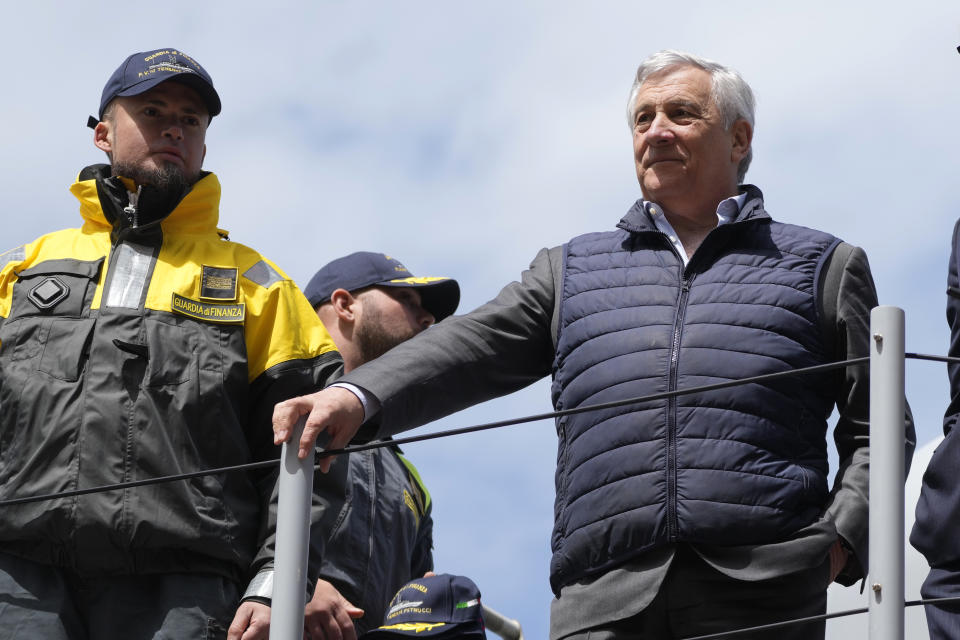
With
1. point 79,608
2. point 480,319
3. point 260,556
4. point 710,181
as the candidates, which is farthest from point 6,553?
point 710,181

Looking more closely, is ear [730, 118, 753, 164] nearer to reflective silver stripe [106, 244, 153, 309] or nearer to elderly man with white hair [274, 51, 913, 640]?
elderly man with white hair [274, 51, 913, 640]

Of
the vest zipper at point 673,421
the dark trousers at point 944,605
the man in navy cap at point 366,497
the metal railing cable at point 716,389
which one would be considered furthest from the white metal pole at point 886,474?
the man in navy cap at point 366,497

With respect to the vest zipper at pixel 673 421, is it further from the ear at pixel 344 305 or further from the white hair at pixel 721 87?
the ear at pixel 344 305

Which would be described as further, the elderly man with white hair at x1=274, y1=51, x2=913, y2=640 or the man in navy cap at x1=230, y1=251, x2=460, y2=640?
the man in navy cap at x1=230, y1=251, x2=460, y2=640

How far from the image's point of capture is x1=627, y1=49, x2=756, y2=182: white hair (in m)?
3.96

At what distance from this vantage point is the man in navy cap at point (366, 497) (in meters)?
3.96

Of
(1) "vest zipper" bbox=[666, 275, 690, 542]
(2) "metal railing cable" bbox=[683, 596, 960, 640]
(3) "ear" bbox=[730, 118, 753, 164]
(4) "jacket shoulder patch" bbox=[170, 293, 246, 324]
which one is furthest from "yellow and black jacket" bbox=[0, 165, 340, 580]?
(2) "metal railing cable" bbox=[683, 596, 960, 640]

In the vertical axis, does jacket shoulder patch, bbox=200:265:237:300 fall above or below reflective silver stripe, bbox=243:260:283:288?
below

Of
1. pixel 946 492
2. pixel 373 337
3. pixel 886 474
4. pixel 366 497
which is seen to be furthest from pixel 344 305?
pixel 886 474

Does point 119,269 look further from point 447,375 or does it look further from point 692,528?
point 692,528

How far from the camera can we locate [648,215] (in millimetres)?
3762

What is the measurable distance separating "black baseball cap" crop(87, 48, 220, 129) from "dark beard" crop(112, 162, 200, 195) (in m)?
0.22

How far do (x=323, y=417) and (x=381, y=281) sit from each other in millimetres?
2453

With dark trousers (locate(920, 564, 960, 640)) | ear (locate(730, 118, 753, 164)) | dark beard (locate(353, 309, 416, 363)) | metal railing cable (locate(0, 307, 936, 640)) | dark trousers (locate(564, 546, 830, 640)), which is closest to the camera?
metal railing cable (locate(0, 307, 936, 640))
